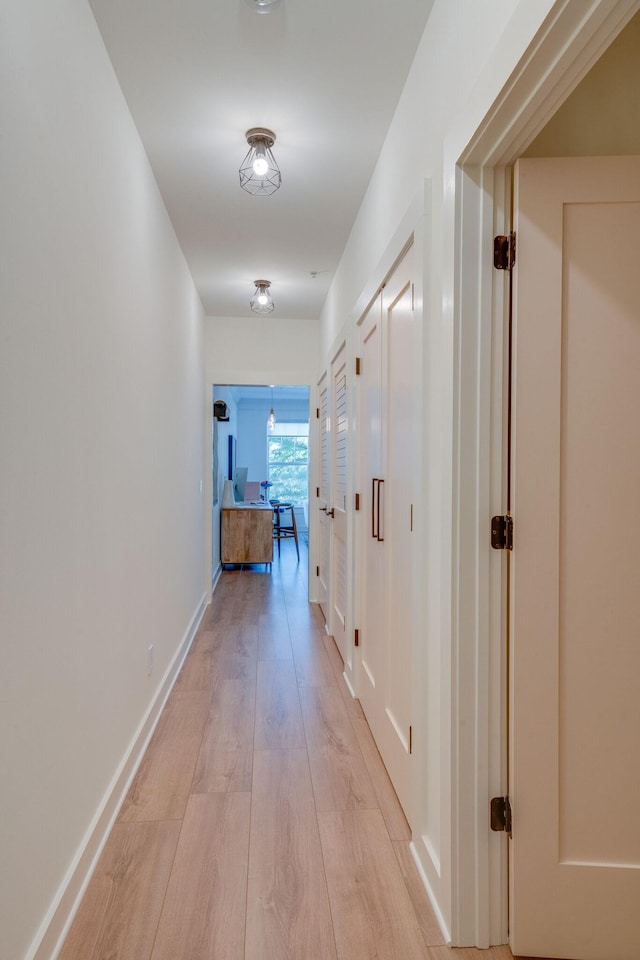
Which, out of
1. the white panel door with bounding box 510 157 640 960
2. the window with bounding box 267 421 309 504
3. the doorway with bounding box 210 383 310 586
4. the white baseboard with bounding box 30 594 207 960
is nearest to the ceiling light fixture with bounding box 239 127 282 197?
the white panel door with bounding box 510 157 640 960

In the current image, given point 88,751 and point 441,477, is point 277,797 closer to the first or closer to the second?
point 88,751

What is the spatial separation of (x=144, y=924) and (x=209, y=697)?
4.96 feet

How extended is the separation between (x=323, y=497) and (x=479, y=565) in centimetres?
327

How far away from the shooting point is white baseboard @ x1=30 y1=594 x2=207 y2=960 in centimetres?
133

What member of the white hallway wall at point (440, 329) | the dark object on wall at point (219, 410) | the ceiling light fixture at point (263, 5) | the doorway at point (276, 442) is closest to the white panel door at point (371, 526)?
the white hallway wall at point (440, 329)

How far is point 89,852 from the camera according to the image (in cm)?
165

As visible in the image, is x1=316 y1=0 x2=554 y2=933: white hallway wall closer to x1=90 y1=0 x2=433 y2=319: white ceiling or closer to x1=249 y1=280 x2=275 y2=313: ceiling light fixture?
x1=90 y1=0 x2=433 y2=319: white ceiling

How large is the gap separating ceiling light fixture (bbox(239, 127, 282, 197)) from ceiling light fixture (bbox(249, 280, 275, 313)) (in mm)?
1338

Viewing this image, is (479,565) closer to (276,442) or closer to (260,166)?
(260,166)

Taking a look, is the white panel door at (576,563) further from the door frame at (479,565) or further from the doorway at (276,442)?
the doorway at (276,442)

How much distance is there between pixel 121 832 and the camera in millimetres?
1858

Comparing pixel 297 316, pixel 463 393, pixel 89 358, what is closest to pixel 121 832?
pixel 89 358

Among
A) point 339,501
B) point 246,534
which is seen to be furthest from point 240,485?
point 339,501

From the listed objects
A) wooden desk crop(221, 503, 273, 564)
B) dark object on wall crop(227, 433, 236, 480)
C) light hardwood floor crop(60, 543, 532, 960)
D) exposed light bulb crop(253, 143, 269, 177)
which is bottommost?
light hardwood floor crop(60, 543, 532, 960)
